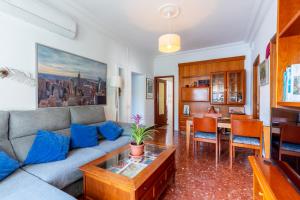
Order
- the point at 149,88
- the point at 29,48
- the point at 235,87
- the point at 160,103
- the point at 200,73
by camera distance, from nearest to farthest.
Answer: the point at 29,48, the point at 235,87, the point at 200,73, the point at 149,88, the point at 160,103

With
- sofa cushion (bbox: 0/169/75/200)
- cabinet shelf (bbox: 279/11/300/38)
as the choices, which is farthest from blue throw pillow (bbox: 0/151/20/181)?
cabinet shelf (bbox: 279/11/300/38)

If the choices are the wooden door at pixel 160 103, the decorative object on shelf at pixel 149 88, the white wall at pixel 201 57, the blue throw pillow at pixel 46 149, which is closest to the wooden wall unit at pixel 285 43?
the blue throw pillow at pixel 46 149

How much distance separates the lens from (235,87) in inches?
164

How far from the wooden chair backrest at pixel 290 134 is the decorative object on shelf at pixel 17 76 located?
285cm

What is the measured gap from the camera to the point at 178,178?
6.91 feet

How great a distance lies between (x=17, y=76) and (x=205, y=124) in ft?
9.79

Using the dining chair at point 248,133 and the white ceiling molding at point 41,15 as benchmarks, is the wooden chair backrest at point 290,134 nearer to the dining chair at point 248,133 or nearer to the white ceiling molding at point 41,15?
the dining chair at point 248,133

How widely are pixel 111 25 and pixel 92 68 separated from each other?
1007 millimetres

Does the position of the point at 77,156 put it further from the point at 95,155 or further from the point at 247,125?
the point at 247,125

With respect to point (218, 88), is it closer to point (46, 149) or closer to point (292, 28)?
point (292, 28)

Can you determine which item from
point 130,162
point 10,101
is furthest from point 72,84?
point 130,162

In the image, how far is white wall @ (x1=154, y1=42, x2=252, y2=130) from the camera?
163 inches

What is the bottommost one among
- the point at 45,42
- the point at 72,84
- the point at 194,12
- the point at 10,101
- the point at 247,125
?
the point at 247,125

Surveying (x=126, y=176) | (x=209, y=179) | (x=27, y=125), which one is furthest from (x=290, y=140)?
(x=27, y=125)
